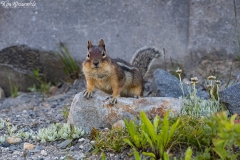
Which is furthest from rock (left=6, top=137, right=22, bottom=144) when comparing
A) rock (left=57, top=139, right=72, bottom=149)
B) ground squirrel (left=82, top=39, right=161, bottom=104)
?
ground squirrel (left=82, top=39, right=161, bottom=104)

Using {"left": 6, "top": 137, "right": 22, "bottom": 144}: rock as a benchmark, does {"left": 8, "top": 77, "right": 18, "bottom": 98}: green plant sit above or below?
above

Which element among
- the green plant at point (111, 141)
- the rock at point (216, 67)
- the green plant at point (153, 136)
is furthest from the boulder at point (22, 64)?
the green plant at point (153, 136)

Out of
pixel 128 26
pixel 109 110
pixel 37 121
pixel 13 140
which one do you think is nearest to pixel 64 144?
pixel 13 140

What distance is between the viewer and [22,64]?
7.33m

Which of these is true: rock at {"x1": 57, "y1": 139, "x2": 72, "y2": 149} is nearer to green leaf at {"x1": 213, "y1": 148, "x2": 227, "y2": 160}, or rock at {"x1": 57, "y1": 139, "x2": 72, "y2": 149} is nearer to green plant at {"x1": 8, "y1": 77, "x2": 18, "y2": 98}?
green leaf at {"x1": 213, "y1": 148, "x2": 227, "y2": 160}

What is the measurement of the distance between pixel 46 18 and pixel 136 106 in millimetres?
2946

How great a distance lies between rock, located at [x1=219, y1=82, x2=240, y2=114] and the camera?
486 centimetres

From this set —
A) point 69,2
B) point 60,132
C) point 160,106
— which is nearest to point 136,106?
point 160,106

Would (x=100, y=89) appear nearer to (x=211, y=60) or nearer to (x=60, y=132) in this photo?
(x=60, y=132)

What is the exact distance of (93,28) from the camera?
7332mm

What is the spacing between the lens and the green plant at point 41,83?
7.09 m

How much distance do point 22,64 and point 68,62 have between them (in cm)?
72

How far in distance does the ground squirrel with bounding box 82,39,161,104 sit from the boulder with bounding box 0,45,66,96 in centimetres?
180

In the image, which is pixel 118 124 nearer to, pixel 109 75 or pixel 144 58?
pixel 109 75
